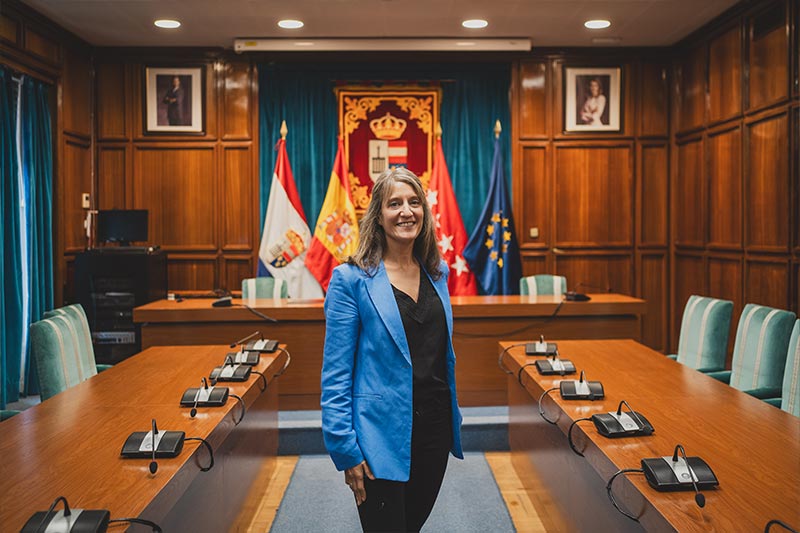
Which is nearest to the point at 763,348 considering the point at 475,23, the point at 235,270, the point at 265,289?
the point at 265,289

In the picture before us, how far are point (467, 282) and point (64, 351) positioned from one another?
4143mm

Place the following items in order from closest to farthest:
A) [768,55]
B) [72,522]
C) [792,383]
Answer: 1. [72,522]
2. [792,383]
3. [768,55]

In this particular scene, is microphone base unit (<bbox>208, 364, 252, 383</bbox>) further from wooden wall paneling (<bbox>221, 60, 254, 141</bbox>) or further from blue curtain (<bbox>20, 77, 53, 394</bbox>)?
wooden wall paneling (<bbox>221, 60, 254, 141</bbox>)

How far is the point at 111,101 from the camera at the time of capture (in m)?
6.75

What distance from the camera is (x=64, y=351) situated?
10.6ft

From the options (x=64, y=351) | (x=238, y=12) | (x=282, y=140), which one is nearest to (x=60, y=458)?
(x=64, y=351)

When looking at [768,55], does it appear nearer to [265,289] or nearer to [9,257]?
[265,289]

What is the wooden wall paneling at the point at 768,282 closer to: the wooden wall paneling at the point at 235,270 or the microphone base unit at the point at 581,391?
the microphone base unit at the point at 581,391

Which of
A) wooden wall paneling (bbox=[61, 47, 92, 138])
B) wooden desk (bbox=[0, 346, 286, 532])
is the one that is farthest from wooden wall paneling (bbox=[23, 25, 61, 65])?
wooden desk (bbox=[0, 346, 286, 532])

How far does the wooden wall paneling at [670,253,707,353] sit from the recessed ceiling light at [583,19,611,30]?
2.18 m

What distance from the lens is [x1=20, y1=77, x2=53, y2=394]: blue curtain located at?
559 cm

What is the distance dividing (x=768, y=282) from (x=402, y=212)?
4.32 m

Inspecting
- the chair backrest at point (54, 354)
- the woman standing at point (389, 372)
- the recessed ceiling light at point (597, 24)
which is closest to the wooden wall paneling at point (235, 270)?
the chair backrest at point (54, 354)

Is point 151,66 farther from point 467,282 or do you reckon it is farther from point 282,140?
point 467,282
